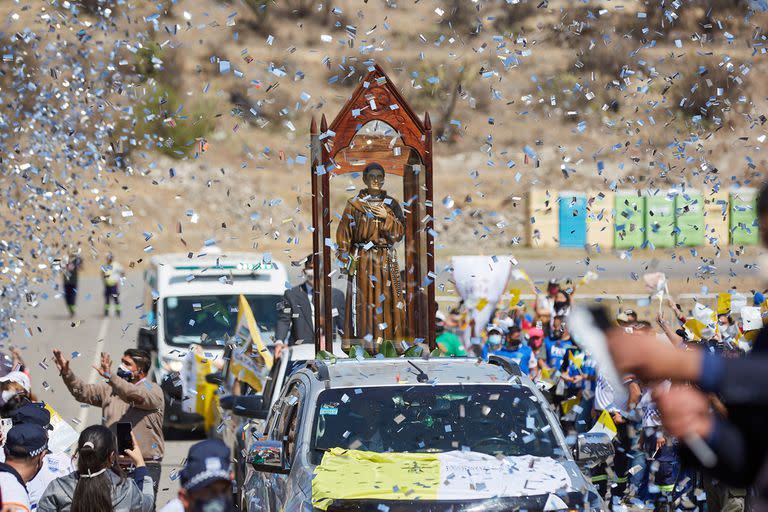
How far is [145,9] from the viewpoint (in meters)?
58.3

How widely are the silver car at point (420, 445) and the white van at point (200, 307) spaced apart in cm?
725

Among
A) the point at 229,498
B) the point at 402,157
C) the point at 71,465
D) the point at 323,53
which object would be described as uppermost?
the point at 323,53

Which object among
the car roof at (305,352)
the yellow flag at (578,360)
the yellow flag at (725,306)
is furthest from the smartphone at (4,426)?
the yellow flag at (725,306)

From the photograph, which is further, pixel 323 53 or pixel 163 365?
pixel 323 53

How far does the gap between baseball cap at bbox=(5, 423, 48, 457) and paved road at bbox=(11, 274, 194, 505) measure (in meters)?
4.84

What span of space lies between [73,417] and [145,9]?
45.9m

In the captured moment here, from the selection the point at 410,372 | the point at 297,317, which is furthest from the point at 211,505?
the point at 297,317

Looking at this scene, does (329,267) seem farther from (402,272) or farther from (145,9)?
(145,9)

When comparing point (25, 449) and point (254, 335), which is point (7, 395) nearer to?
point (25, 449)

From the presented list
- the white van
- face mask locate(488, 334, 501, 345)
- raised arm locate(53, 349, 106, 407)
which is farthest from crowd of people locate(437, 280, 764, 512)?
the white van

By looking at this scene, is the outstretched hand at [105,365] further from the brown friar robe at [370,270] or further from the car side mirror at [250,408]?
the brown friar robe at [370,270]

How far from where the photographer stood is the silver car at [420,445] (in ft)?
20.0

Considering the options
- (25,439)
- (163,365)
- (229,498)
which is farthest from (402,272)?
(229,498)

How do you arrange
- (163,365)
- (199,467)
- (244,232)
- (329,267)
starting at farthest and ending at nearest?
(244,232), (163,365), (329,267), (199,467)
